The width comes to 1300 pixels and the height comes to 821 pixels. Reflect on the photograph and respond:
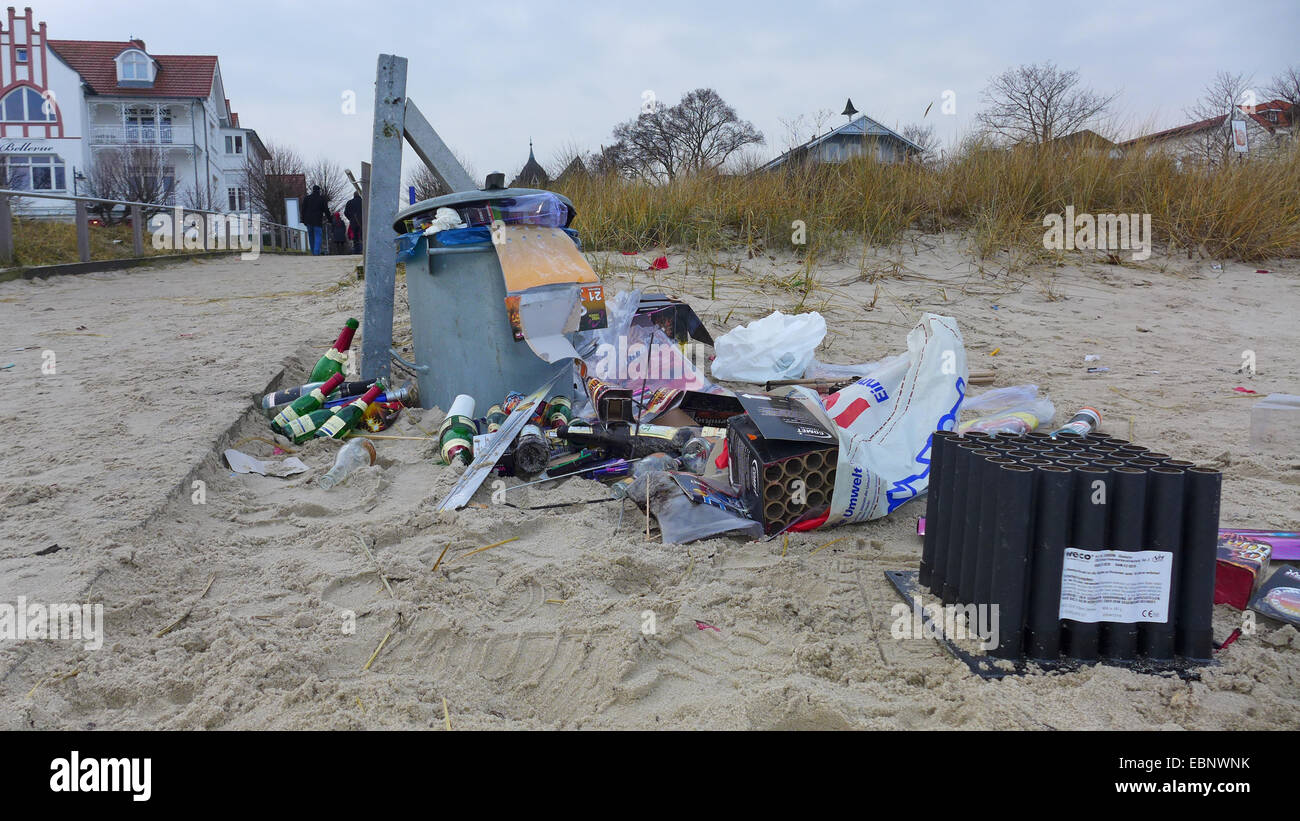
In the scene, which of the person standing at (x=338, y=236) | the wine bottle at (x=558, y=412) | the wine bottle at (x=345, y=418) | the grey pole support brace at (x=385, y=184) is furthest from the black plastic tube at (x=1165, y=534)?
the person standing at (x=338, y=236)

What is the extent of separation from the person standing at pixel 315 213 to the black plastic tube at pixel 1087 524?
20.9 meters

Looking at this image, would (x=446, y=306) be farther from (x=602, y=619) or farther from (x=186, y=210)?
(x=186, y=210)

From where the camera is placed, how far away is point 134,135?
36.8 meters

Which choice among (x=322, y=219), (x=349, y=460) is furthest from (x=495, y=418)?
(x=322, y=219)

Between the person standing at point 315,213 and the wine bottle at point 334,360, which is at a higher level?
the person standing at point 315,213

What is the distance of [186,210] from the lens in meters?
15.6

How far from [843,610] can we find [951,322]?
1379 mm

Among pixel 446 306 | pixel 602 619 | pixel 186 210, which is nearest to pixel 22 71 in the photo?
pixel 186 210

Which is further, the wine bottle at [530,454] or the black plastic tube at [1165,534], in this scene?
the wine bottle at [530,454]

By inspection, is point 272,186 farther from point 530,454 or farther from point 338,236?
point 530,454

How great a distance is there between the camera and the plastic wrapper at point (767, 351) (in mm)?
4328

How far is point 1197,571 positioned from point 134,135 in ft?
149
